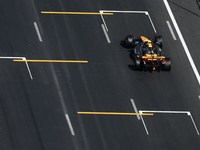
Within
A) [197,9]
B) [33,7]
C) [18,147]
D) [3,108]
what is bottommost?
[18,147]

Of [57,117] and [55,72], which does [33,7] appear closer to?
[55,72]

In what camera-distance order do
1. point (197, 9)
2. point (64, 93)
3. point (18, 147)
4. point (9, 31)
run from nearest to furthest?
point (18, 147), point (64, 93), point (9, 31), point (197, 9)

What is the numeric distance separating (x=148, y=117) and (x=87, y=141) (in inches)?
242

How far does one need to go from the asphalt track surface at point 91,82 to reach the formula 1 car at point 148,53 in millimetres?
952

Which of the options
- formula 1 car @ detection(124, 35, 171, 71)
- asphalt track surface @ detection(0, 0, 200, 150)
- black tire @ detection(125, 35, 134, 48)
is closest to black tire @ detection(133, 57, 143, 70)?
formula 1 car @ detection(124, 35, 171, 71)

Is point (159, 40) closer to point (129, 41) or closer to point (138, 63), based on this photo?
point (129, 41)

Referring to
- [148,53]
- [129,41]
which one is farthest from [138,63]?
[129,41]

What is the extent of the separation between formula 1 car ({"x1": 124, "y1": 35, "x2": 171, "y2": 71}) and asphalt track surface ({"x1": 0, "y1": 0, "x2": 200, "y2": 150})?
952 mm

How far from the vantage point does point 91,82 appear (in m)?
60.2

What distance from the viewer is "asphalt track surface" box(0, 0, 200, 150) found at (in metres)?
55.8

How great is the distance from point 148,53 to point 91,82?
6.14 m

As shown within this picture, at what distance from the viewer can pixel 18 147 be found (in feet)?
179

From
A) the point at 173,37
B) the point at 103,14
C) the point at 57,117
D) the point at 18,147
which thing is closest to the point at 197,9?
the point at 173,37

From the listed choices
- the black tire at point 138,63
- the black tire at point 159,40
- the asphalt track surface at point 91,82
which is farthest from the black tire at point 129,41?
the black tire at point 138,63
